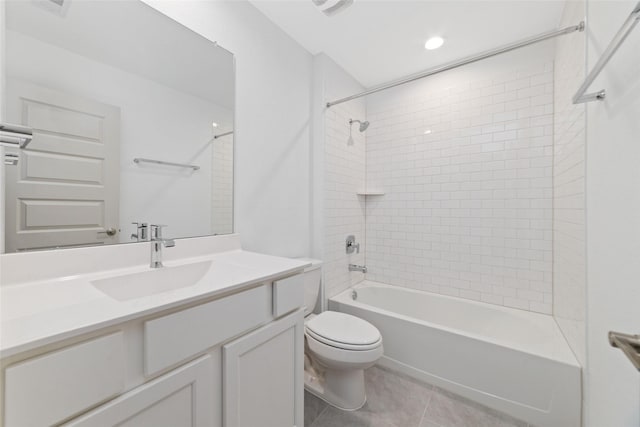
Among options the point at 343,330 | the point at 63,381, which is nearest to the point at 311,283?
the point at 343,330

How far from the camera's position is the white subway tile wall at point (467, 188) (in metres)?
1.90

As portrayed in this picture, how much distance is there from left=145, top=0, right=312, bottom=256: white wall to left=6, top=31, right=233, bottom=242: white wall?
0.71 ft

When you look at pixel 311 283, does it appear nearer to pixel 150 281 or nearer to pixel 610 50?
pixel 150 281

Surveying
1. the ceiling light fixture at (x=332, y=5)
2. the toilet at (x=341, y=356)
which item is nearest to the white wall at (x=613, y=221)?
the toilet at (x=341, y=356)

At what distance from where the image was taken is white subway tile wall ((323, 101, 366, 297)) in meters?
2.16

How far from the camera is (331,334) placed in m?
1.51

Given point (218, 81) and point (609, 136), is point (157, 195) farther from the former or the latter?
point (609, 136)

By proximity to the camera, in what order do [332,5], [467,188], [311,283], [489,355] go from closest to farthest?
[332,5] < [489,355] < [311,283] < [467,188]

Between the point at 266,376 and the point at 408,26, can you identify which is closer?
the point at 266,376

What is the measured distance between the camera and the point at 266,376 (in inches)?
38.1

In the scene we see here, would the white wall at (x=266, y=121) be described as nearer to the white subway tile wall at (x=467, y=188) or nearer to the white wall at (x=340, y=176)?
the white wall at (x=340, y=176)

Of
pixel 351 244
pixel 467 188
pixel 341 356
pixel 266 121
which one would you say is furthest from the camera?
pixel 351 244

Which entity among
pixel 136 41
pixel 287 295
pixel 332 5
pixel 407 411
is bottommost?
pixel 407 411

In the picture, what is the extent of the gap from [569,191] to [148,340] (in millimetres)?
2110
